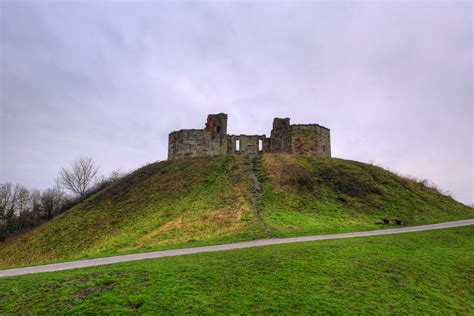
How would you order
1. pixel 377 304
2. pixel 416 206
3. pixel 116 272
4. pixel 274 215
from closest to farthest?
pixel 377 304 < pixel 116 272 < pixel 274 215 < pixel 416 206

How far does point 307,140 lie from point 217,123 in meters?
10.8

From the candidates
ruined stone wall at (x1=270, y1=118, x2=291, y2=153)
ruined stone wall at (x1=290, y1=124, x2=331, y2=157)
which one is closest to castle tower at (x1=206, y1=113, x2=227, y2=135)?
ruined stone wall at (x1=270, y1=118, x2=291, y2=153)

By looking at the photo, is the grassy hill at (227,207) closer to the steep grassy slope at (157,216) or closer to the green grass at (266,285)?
the steep grassy slope at (157,216)

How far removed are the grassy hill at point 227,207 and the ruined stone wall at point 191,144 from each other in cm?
195

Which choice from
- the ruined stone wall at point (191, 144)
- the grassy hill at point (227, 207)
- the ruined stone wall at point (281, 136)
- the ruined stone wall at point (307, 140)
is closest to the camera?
the grassy hill at point (227, 207)

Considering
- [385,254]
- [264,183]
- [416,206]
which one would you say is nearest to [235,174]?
[264,183]

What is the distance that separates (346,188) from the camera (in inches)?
985

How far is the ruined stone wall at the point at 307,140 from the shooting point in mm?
32688

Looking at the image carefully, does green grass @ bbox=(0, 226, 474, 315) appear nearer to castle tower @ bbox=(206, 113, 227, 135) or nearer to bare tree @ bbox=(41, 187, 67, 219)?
castle tower @ bbox=(206, 113, 227, 135)

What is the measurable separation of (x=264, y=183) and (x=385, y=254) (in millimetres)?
14144

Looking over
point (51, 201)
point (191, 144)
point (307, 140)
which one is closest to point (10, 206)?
point (51, 201)

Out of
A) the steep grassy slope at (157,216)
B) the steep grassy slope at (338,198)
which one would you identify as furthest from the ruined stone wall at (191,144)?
the steep grassy slope at (338,198)

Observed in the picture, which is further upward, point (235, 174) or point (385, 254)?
point (235, 174)

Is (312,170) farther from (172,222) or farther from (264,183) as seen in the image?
(172,222)
